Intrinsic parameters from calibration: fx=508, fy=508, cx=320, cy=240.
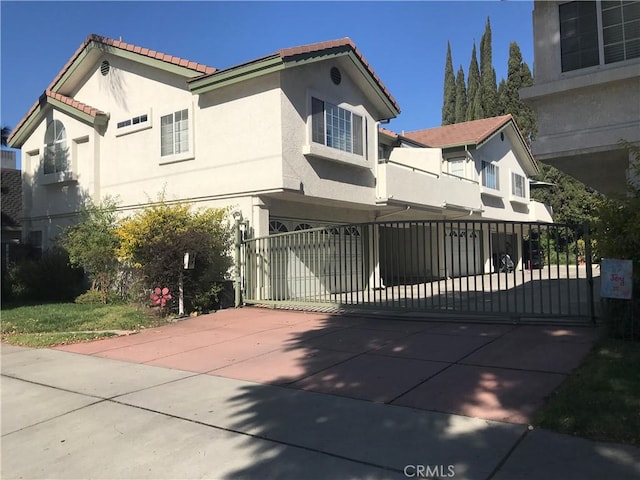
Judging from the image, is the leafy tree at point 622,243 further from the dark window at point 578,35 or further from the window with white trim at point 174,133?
the window with white trim at point 174,133

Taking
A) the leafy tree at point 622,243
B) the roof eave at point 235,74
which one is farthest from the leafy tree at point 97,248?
the leafy tree at point 622,243

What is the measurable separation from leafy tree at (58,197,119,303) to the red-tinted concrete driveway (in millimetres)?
4933

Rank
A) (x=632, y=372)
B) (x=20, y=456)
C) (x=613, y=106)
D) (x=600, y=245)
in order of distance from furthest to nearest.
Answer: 1. (x=613, y=106)
2. (x=600, y=245)
3. (x=632, y=372)
4. (x=20, y=456)

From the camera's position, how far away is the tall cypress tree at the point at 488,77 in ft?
153

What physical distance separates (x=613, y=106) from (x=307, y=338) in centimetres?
641

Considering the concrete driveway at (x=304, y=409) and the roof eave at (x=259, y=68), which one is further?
the roof eave at (x=259, y=68)

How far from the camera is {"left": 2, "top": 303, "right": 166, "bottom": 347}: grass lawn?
31.0ft

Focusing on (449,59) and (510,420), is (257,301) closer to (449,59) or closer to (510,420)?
(510,420)

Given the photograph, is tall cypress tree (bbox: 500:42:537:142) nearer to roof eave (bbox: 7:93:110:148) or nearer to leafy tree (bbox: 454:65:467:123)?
leafy tree (bbox: 454:65:467:123)

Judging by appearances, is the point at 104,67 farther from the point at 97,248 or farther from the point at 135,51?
the point at 97,248

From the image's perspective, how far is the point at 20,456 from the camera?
4.24 metres

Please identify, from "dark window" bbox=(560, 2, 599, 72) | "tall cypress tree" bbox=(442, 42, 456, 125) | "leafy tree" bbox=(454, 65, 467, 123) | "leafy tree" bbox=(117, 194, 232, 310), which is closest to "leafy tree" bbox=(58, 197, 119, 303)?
"leafy tree" bbox=(117, 194, 232, 310)

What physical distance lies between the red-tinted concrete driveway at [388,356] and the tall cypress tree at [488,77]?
41.7m

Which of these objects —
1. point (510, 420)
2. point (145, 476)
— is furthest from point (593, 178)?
point (145, 476)
